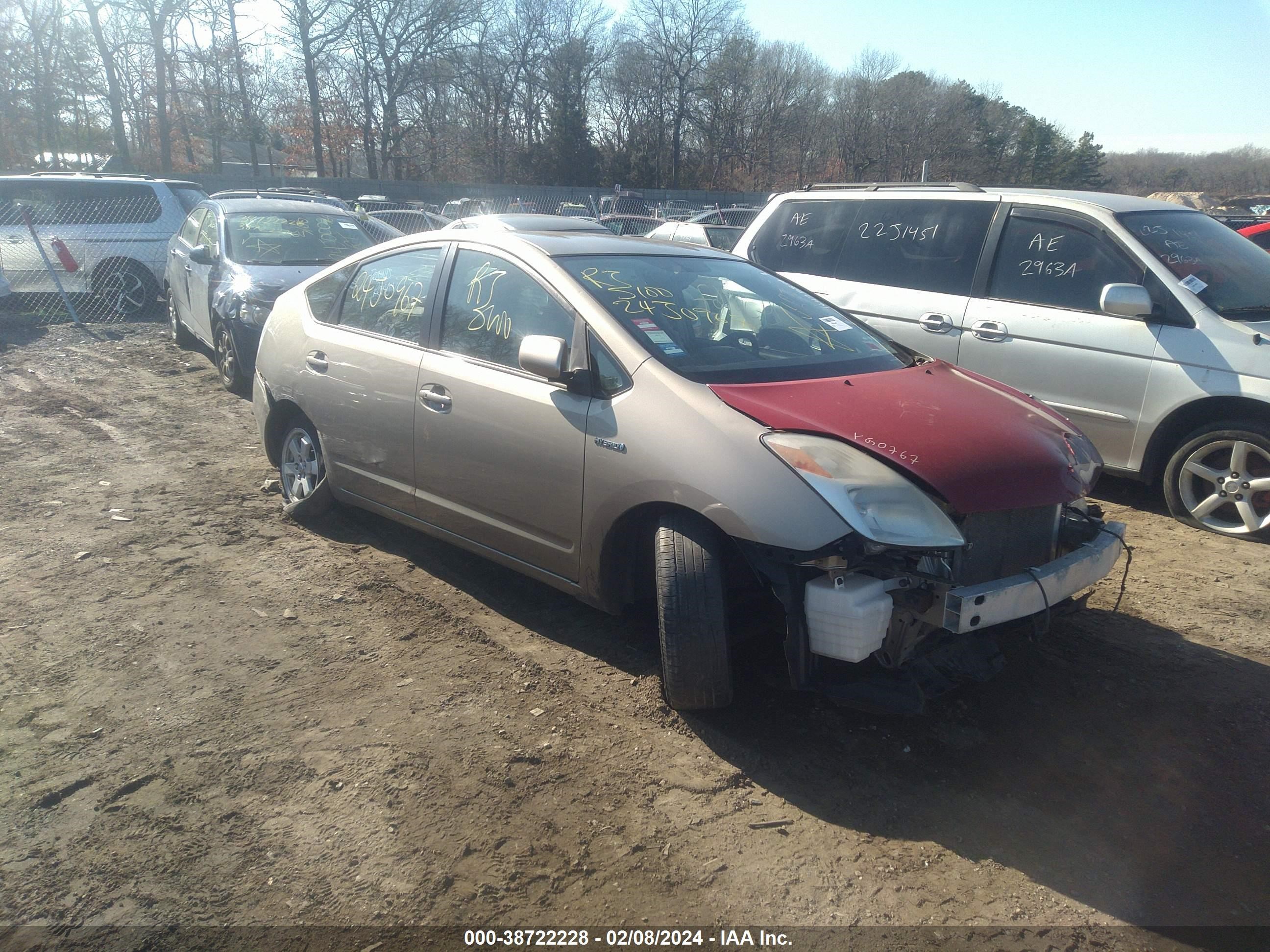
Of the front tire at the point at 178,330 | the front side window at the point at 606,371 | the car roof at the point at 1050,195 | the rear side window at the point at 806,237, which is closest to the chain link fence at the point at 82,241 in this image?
the front tire at the point at 178,330

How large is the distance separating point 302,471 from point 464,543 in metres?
1.61

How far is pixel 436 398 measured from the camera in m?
4.05

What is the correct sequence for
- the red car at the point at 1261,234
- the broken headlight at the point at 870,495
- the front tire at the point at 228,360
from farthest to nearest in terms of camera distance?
the red car at the point at 1261,234 < the front tire at the point at 228,360 < the broken headlight at the point at 870,495

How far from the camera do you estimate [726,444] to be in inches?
120

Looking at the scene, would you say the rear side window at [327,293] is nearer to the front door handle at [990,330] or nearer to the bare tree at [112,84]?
the front door handle at [990,330]

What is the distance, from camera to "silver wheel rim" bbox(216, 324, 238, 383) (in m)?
8.44

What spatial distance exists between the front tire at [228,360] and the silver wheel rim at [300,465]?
3480 millimetres

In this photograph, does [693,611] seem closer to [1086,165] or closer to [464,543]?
[464,543]

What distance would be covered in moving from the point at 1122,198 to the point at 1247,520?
7.70 ft

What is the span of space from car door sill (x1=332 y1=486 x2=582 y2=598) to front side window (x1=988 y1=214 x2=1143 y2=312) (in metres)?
3.89

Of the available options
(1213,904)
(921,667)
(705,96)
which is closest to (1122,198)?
(921,667)

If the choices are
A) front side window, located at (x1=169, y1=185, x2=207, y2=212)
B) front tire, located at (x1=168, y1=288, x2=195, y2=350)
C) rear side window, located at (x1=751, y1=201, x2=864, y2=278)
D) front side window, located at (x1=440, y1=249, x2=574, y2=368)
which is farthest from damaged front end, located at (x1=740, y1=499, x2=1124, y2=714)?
front side window, located at (x1=169, y1=185, x2=207, y2=212)

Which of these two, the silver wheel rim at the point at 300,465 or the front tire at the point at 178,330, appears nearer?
the silver wheel rim at the point at 300,465

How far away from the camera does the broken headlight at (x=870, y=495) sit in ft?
9.19
